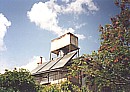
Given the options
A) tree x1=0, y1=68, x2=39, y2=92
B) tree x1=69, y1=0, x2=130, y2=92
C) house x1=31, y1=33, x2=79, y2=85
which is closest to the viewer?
tree x1=69, y1=0, x2=130, y2=92

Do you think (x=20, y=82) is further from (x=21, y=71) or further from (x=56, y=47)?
(x=56, y=47)

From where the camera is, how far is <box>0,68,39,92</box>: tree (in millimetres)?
21844

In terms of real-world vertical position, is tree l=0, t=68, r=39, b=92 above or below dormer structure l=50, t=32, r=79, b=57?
below

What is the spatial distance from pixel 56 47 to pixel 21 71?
31.4 feet

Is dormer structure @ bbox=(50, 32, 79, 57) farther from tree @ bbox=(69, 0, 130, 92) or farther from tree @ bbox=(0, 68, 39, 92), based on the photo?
tree @ bbox=(69, 0, 130, 92)

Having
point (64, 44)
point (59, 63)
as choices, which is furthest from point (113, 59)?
point (64, 44)

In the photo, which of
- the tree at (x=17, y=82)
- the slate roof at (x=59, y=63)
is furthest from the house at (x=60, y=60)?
the tree at (x=17, y=82)

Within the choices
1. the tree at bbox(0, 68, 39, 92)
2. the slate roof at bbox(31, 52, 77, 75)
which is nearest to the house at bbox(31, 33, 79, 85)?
the slate roof at bbox(31, 52, 77, 75)

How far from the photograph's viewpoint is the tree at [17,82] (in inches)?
860

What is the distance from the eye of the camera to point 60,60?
31344mm

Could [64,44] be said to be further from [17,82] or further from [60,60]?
[17,82]

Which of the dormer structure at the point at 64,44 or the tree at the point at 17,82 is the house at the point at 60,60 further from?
the tree at the point at 17,82

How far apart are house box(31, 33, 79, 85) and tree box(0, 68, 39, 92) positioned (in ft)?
18.8

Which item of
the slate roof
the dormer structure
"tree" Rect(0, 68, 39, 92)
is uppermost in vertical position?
the dormer structure
